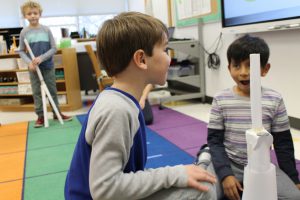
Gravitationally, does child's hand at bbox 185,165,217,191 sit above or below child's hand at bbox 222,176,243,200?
above

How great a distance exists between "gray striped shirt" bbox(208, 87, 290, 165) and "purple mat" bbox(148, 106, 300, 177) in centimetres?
70

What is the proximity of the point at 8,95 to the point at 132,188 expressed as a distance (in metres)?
3.88

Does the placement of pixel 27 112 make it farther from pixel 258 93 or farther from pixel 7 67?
pixel 258 93

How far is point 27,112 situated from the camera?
4.03m

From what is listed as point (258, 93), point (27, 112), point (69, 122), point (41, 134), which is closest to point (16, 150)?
point (41, 134)

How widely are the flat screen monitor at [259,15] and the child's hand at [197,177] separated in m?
1.86

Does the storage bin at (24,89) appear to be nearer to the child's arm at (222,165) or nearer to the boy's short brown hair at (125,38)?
the child's arm at (222,165)

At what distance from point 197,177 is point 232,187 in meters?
0.53

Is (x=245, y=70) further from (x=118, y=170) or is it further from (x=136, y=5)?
(x=136, y=5)

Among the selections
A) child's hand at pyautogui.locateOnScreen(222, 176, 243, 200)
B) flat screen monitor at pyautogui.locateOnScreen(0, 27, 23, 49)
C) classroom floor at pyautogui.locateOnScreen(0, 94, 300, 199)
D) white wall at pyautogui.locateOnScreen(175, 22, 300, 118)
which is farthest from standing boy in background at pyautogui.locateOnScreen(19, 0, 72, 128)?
child's hand at pyautogui.locateOnScreen(222, 176, 243, 200)

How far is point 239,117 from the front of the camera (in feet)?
4.17

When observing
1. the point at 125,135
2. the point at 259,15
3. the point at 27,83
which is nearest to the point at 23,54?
the point at 27,83

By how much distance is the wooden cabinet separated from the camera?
3.93 meters

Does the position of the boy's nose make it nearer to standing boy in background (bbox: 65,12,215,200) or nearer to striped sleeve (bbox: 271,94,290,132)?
striped sleeve (bbox: 271,94,290,132)
